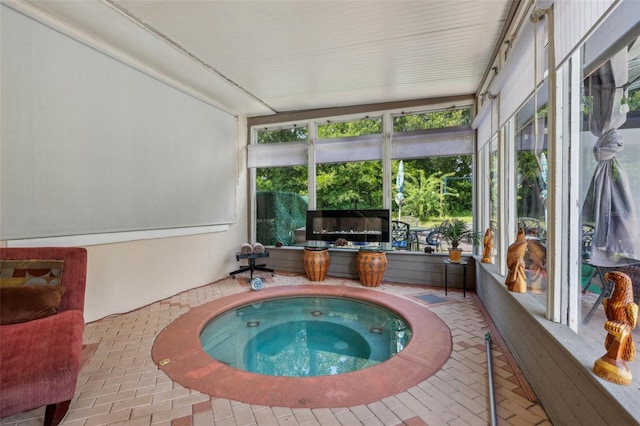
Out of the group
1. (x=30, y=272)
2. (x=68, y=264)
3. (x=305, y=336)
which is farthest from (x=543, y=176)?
(x=30, y=272)

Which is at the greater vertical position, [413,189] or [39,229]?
[413,189]

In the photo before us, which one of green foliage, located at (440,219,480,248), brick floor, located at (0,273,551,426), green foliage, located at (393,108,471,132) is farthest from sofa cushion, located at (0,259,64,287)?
green foliage, located at (393,108,471,132)

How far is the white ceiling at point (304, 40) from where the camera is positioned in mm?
2834

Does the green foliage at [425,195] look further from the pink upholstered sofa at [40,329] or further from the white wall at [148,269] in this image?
the pink upholstered sofa at [40,329]

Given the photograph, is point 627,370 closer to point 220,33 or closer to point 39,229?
point 220,33

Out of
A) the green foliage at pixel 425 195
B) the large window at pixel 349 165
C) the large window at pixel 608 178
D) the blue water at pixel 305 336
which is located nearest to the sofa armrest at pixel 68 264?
the blue water at pixel 305 336

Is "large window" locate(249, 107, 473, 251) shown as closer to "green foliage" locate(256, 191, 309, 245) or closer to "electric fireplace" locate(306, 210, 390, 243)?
"green foliage" locate(256, 191, 309, 245)

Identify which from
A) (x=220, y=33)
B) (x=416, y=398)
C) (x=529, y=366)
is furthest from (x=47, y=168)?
(x=529, y=366)

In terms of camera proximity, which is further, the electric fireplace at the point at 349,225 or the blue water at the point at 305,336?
the electric fireplace at the point at 349,225

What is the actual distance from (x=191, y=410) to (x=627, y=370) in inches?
92.1

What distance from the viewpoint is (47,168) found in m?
2.99

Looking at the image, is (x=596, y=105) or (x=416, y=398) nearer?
(x=596, y=105)

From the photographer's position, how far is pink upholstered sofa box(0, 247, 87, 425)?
1.65 metres

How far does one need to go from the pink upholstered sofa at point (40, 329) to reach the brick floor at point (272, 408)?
317mm
